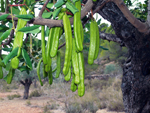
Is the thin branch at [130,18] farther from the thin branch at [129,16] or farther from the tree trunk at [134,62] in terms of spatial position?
the tree trunk at [134,62]

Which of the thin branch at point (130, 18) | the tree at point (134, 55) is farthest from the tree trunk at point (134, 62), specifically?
the thin branch at point (130, 18)

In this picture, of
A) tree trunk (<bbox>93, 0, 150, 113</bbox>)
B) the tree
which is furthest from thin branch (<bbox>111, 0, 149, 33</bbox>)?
tree trunk (<bbox>93, 0, 150, 113</bbox>)

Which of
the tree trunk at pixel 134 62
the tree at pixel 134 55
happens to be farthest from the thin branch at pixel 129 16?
the tree trunk at pixel 134 62

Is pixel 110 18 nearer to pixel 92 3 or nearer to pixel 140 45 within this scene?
pixel 140 45

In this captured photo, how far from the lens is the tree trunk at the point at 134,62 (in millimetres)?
1794

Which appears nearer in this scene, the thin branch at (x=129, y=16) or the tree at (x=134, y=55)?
the thin branch at (x=129, y=16)

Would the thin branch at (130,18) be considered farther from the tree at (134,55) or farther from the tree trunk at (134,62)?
the tree trunk at (134,62)

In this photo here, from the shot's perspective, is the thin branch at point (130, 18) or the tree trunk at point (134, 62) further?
the tree trunk at point (134, 62)

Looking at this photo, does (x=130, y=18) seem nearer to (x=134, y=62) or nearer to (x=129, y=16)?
(x=129, y=16)

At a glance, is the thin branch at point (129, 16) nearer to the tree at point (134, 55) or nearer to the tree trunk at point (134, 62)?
the tree at point (134, 55)

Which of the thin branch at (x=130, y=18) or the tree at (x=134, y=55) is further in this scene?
the tree at (x=134, y=55)

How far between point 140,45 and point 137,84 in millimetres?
541

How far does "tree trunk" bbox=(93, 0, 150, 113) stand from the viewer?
179 cm

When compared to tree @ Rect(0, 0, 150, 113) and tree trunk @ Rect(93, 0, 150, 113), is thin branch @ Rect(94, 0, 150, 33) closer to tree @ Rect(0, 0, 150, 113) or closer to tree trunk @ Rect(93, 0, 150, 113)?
tree @ Rect(0, 0, 150, 113)
